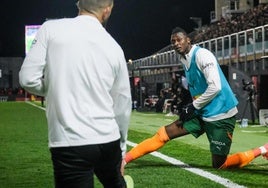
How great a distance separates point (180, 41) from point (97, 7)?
162 inches

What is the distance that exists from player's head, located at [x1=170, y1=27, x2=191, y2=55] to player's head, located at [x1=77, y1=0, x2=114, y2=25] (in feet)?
12.9

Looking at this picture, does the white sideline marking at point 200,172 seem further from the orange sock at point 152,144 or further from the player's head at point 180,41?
the player's head at point 180,41

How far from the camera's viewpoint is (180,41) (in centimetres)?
724

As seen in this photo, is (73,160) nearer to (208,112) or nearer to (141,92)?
(208,112)

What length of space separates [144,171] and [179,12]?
233ft

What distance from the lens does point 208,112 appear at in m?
7.28

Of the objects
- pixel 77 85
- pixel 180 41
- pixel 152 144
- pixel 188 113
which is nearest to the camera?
pixel 77 85

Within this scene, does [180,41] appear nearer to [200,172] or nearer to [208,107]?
[208,107]

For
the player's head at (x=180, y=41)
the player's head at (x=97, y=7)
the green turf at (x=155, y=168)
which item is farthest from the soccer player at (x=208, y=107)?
the player's head at (x=97, y=7)

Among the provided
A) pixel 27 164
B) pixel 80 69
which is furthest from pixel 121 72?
pixel 27 164

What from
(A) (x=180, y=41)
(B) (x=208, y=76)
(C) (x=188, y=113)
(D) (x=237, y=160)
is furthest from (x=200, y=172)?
(A) (x=180, y=41)

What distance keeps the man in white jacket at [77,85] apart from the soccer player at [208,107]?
3988 millimetres

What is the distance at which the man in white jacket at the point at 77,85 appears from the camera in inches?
122

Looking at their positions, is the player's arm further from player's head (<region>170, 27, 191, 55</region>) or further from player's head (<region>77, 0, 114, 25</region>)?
player's head (<region>77, 0, 114, 25</region>)
